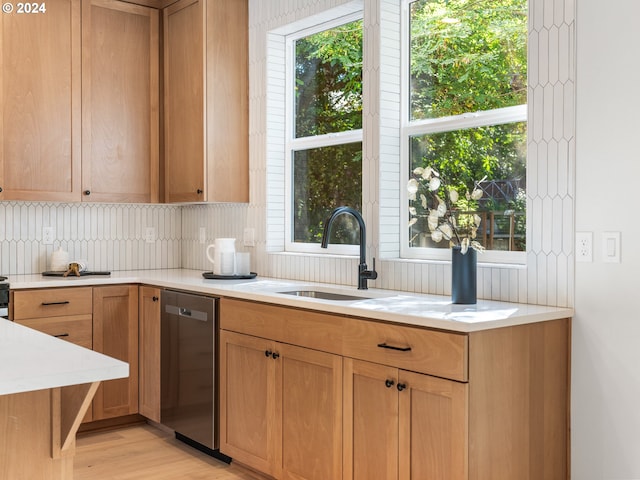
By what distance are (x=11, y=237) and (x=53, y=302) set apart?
2.31 feet

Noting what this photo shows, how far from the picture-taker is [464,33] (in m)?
3.06

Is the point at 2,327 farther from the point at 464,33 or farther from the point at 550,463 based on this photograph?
the point at 464,33

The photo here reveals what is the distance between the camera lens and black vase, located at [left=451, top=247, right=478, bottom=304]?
260 centimetres

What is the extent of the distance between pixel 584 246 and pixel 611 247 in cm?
10

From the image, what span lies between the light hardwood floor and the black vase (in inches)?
52.8

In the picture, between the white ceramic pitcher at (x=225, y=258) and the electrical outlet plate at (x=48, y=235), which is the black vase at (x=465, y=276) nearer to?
the white ceramic pitcher at (x=225, y=258)

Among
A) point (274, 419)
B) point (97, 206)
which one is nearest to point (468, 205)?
point (274, 419)

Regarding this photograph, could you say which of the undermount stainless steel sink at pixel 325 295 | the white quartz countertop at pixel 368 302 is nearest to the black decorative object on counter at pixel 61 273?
the white quartz countertop at pixel 368 302

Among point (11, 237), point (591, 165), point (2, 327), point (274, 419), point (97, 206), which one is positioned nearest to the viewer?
point (2, 327)

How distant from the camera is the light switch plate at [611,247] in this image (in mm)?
2400

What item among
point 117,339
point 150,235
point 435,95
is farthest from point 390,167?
point 150,235

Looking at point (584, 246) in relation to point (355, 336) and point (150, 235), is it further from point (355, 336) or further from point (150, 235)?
point (150, 235)

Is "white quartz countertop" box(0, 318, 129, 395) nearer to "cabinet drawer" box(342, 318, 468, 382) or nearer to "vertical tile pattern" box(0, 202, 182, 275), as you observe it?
"cabinet drawer" box(342, 318, 468, 382)

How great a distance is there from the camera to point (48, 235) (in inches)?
168
